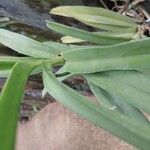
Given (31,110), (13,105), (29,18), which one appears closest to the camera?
(13,105)

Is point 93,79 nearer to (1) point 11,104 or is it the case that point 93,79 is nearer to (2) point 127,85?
(2) point 127,85

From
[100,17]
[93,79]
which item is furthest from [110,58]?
[100,17]

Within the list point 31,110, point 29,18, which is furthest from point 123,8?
point 31,110

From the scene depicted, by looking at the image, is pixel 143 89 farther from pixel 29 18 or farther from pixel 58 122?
pixel 58 122

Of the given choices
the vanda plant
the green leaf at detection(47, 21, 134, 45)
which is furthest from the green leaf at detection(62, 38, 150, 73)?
the green leaf at detection(47, 21, 134, 45)

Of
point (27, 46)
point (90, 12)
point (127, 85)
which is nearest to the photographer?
point (127, 85)

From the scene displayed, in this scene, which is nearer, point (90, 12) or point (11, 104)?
point (11, 104)

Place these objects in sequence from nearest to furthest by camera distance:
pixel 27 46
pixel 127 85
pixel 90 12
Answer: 1. pixel 127 85
2. pixel 27 46
3. pixel 90 12
